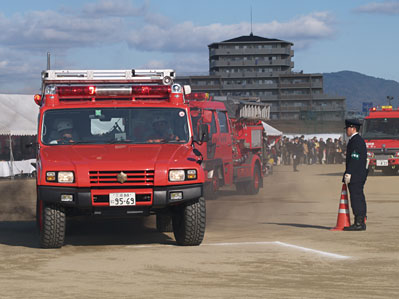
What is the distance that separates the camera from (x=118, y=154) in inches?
426

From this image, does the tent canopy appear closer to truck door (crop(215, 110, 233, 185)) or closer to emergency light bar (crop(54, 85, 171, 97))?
truck door (crop(215, 110, 233, 185))

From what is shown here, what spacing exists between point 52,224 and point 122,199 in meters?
1.04

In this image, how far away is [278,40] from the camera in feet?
570

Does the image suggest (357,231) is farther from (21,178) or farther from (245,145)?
(21,178)

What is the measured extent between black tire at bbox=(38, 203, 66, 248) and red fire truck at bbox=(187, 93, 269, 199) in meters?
6.97

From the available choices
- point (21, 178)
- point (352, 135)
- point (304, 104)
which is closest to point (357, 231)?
point (352, 135)

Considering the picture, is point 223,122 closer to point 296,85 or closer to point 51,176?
Result: point 51,176

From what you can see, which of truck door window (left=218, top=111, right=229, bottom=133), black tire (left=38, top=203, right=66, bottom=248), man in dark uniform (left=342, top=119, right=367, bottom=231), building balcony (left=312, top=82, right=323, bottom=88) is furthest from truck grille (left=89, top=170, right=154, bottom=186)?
building balcony (left=312, top=82, right=323, bottom=88)

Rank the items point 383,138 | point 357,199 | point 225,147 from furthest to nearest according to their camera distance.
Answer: point 383,138 → point 225,147 → point 357,199

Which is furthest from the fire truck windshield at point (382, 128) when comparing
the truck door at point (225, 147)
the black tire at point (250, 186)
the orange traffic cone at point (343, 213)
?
the orange traffic cone at point (343, 213)

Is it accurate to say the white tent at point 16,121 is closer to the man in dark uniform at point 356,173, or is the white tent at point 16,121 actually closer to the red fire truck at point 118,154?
the red fire truck at point 118,154

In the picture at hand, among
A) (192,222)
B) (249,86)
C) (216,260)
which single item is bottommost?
(216,260)

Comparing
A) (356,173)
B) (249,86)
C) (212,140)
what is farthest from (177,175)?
(249,86)

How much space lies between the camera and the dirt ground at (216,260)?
7.79m
